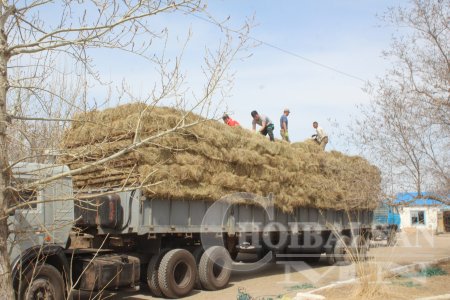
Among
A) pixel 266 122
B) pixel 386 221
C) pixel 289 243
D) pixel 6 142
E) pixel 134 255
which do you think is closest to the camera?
pixel 6 142

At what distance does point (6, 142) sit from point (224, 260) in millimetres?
8606

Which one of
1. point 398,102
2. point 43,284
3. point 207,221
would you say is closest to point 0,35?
point 43,284

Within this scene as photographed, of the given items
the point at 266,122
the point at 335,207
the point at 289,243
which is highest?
the point at 266,122

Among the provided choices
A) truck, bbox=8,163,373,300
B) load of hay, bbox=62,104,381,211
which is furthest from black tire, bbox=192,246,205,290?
load of hay, bbox=62,104,381,211

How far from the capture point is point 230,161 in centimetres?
1168

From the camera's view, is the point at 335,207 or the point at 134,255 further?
the point at 335,207

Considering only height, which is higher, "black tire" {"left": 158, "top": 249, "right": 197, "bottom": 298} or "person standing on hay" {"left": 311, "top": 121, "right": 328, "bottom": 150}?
"person standing on hay" {"left": 311, "top": 121, "right": 328, "bottom": 150}

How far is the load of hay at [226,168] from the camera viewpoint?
9.30 m

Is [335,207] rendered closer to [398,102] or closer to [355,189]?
[355,189]

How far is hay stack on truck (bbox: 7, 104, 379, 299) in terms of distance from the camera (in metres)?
8.54

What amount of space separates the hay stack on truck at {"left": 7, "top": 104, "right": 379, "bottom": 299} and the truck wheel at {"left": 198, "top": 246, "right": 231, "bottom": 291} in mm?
23

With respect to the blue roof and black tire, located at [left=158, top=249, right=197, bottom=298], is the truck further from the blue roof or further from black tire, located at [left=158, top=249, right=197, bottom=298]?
the blue roof

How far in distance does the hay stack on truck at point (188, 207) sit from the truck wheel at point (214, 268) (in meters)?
0.02

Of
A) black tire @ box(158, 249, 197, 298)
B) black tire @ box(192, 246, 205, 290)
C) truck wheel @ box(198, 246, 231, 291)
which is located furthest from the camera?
black tire @ box(192, 246, 205, 290)
